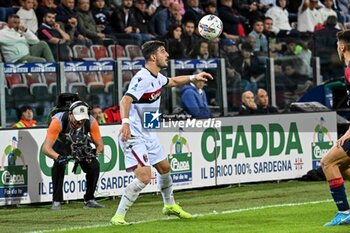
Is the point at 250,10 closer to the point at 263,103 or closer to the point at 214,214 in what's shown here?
the point at 263,103

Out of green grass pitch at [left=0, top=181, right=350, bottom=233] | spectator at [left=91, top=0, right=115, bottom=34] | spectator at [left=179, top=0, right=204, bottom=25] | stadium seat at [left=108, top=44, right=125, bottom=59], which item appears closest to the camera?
green grass pitch at [left=0, top=181, right=350, bottom=233]

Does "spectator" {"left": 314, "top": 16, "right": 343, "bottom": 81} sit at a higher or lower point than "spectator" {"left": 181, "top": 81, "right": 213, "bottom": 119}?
higher

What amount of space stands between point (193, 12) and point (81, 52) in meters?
4.36

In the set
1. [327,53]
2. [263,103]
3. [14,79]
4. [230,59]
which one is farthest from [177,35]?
[14,79]

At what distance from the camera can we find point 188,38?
20.6 m

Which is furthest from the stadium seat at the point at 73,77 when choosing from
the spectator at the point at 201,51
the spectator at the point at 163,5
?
the spectator at the point at 163,5

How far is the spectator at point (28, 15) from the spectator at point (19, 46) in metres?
0.73

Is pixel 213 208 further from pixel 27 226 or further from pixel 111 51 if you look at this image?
pixel 111 51

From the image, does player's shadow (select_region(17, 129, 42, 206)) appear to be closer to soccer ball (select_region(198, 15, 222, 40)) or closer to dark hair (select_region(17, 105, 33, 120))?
dark hair (select_region(17, 105, 33, 120))

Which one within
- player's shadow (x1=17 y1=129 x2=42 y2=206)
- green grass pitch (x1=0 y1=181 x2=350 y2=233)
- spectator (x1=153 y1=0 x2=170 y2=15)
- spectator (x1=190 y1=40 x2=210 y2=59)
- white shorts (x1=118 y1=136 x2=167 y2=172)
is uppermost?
spectator (x1=153 y1=0 x2=170 y2=15)

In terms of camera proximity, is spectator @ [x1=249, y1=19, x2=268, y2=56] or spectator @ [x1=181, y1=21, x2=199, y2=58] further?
spectator @ [x1=249, y1=19, x2=268, y2=56]

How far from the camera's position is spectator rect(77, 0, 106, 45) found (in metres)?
20.8

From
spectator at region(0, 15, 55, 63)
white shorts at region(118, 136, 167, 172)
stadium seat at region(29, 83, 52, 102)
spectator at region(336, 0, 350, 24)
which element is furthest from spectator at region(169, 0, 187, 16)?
white shorts at region(118, 136, 167, 172)

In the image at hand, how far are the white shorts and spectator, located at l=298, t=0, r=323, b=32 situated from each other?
13020 mm
